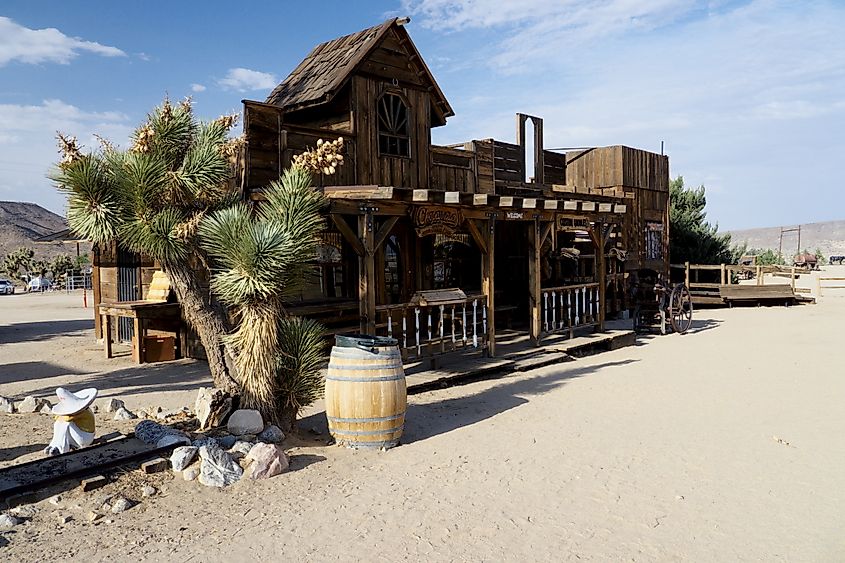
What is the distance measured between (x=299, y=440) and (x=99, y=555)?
2832 mm

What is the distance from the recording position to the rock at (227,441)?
645 centimetres

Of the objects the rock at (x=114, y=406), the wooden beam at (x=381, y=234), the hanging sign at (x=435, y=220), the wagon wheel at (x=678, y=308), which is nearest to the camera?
the rock at (x=114, y=406)

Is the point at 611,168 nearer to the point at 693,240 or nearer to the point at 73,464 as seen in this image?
the point at 693,240

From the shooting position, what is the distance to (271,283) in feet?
21.8

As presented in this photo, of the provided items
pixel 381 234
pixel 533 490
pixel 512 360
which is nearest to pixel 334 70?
pixel 381 234

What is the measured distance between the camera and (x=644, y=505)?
17.7ft

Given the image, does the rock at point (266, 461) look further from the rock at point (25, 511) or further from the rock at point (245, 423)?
the rock at point (25, 511)

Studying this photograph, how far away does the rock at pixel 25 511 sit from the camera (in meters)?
4.96

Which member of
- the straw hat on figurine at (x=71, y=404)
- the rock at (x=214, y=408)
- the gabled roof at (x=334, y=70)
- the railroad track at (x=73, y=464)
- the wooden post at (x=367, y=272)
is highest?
the gabled roof at (x=334, y=70)

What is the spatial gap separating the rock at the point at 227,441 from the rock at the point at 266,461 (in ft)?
1.37

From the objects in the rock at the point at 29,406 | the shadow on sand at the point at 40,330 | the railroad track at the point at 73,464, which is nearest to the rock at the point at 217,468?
the railroad track at the point at 73,464

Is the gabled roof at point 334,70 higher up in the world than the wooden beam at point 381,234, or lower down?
higher up

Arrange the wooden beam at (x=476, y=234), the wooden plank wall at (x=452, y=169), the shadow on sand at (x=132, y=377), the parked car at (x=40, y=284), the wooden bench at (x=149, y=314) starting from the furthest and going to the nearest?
1. the parked car at (x=40, y=284)
2. the wooden plank wall at (x=452, y=169)
3. the wooden bench at (x=149, y=314)
4. the wooden beam at (x=476, y=234)
5. the shadow on sand at (x=132, y=377)

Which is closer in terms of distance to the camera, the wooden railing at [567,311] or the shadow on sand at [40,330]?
the wooden railing at [567,311]
